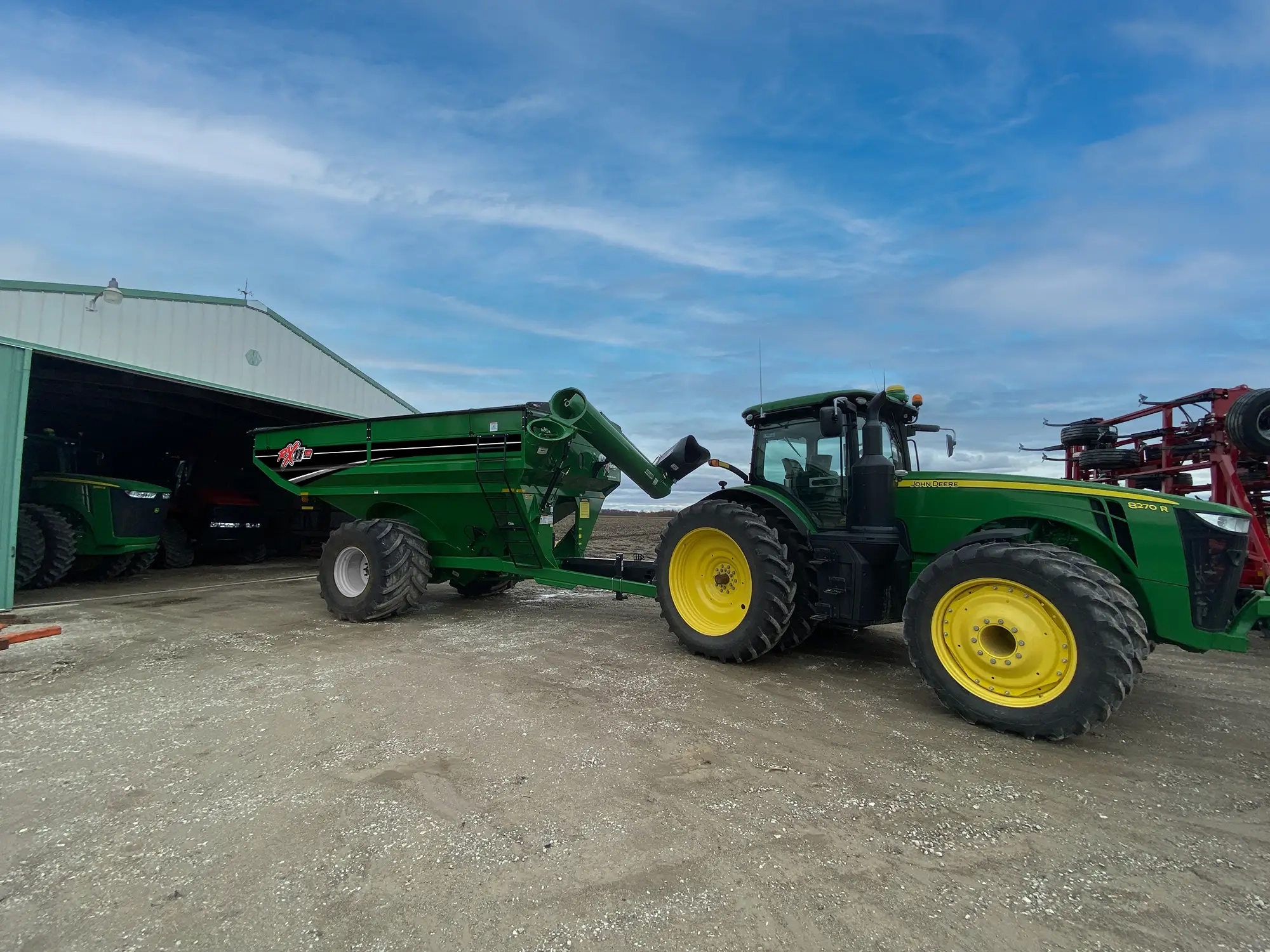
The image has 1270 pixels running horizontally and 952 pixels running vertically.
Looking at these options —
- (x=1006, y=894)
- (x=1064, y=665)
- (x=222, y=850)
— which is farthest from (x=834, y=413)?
(x=222, y=850)

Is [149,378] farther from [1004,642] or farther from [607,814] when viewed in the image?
[1004,642]

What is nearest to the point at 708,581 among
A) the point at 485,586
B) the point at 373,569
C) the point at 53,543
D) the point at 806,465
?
the point at 806,465

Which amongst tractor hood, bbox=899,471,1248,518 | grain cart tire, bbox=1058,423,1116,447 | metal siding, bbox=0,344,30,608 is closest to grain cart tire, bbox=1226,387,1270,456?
grain cart tire, bbox=1058,423,1116,447

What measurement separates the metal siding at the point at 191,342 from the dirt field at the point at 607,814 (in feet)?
21.5

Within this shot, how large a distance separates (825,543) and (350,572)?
5336 mm

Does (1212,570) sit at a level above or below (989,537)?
below

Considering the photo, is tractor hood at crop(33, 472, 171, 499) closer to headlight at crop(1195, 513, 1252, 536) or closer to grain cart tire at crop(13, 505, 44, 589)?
grain cart tire at crop(13, 505, 44, 589)

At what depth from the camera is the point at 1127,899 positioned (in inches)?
92.0

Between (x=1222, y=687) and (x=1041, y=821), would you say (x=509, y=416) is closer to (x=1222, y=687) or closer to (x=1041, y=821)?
(x=1041, y=821)

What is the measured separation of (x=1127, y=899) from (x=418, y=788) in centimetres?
283

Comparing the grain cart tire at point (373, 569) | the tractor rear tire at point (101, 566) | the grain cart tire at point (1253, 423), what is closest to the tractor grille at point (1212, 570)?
the grain cart tire at point (1253, 423)

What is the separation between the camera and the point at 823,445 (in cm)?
553

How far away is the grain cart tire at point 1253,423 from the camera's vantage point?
682cm

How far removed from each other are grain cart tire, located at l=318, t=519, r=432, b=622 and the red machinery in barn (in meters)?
7.84
